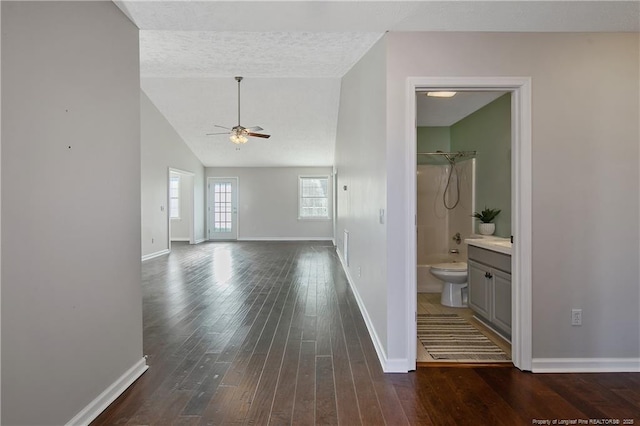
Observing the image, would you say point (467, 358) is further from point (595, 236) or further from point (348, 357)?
point (595, 236)

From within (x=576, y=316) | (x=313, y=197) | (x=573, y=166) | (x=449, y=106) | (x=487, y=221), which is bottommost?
(x=576, y=316)

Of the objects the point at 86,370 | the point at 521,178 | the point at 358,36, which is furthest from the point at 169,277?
the point at 521,178

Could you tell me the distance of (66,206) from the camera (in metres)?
1.70

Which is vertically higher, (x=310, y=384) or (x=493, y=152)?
(x=493, y=152)

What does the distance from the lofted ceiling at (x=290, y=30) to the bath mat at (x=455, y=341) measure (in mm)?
2406

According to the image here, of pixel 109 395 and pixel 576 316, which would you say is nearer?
pixel 109 395

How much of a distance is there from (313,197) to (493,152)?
731cm

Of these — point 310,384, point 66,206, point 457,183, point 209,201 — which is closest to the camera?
point 66,206

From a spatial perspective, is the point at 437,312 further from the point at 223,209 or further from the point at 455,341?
the point at 223,209

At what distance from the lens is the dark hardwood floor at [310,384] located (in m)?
1.89

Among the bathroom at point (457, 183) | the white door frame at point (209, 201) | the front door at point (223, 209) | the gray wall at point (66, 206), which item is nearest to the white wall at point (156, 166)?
the white door frame at point (209, 201)

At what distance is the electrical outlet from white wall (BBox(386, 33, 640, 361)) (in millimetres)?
37

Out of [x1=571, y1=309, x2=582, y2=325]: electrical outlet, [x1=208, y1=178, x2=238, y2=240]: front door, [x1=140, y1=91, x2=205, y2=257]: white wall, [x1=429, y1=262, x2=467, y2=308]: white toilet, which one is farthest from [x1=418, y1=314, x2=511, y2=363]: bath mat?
[x1=208, y1=178, x2=238, y2=240]: front door

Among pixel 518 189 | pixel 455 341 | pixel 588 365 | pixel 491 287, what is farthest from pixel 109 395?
pixel 588 365
